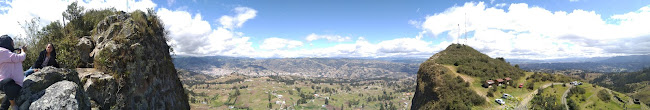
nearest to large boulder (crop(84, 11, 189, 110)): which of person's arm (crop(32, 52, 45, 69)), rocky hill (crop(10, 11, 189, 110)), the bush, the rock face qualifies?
rocky hill (crop(10, 11, 189, 110))

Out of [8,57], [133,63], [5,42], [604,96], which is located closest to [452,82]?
[604,96]

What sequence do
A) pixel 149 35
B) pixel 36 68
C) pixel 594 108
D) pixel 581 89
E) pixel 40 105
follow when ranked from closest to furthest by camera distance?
pixel 40 105 < pixel 36 68 < pixel 149 35 < pixel 594 108 < pixel 581 89

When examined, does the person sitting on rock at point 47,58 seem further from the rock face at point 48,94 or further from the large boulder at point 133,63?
the rock face at point 48,94

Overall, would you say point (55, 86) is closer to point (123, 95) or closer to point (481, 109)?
point (123, 95)

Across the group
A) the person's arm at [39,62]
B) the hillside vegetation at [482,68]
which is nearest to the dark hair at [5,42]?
the person's arm at [39,62]

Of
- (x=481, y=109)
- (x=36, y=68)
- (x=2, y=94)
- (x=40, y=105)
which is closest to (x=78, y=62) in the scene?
(x=36, y=68)

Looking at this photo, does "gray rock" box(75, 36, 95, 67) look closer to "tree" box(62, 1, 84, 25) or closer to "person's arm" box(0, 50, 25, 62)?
"tree" box(62, 1, 84, 25)

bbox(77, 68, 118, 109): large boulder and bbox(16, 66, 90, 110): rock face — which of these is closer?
bbox(16, 66, 90, 110): rock face
